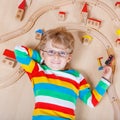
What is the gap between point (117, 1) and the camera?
4.21 ft

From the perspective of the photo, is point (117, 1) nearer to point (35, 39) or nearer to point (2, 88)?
point (35, 39)

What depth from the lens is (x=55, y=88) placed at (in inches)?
41.2

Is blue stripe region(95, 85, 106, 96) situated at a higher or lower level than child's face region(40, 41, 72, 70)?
lower

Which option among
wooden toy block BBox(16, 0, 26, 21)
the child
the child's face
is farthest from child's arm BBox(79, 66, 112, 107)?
wooden toy block BBox(16, 0, 26, 21)

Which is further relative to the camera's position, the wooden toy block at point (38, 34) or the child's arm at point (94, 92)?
the wooden toy block at point (38, 34)

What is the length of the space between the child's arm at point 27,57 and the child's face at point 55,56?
46 millimetres

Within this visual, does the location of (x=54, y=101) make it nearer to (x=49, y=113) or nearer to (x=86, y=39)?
(x=49, y=113)

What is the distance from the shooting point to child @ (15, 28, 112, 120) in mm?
1027

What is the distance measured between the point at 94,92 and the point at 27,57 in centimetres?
25

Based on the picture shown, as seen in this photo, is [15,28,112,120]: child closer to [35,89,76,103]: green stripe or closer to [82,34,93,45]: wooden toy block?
[35,89,76,103]: green stripe

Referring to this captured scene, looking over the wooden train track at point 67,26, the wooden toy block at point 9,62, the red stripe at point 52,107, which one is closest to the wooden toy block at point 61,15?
the wooden train track at point 67,26

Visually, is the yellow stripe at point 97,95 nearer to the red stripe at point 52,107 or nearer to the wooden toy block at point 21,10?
the red stripe at point 52,107

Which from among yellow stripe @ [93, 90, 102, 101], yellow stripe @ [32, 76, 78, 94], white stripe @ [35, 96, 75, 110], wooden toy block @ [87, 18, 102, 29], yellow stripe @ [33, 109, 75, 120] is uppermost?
wooden toy block @ [87, 18, 102, 29]

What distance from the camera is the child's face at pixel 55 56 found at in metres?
1.05
